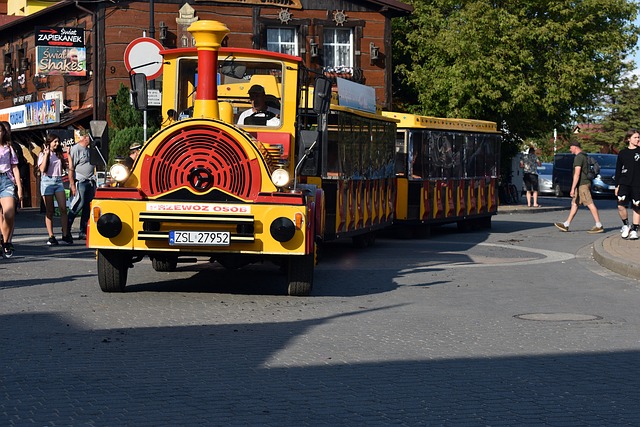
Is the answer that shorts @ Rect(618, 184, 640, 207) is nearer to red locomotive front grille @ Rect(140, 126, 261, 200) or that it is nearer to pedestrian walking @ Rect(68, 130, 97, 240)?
pedestrian walking @ Rect(68, 130, 97, 240)

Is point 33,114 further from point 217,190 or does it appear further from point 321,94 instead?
point 217,190

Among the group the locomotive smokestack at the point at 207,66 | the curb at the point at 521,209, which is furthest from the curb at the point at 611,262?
the curb at the point at 521,209

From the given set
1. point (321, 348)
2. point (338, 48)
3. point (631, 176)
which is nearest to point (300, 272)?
point (321, 348)

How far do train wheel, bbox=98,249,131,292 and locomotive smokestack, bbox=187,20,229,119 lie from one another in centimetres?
169

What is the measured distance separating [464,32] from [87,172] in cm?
2036

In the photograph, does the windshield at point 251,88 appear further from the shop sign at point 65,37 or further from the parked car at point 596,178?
the parked car at point 596,178

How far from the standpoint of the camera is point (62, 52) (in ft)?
119

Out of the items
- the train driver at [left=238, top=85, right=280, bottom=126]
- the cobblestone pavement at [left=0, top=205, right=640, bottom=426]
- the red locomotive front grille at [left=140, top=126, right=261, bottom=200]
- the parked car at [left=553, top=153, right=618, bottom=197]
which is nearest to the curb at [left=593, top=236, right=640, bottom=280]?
the cobblestone pavement at [left=0, top=205, right=640, bottom=426]

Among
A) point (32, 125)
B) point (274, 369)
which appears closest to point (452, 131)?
point (274, 369)

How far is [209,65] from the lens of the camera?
13.0 metres

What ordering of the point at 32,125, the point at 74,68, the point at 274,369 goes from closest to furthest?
the point at 274,369
the point at 74,68
the point at 32,125

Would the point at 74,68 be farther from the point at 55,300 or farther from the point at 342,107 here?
the point at 55,300

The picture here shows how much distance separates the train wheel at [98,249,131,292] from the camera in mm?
12281

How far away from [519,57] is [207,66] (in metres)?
26.4
